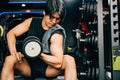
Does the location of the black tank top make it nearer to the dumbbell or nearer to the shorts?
the shorts

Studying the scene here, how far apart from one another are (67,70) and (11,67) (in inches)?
17.0

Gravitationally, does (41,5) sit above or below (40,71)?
above

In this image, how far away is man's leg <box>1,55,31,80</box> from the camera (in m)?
1.89

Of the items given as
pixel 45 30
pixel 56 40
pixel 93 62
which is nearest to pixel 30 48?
pixel 56 40

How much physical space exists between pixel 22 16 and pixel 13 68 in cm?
273

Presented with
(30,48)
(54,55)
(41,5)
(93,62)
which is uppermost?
(41,5)

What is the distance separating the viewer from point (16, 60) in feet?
6.51

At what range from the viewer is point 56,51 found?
6.97ft

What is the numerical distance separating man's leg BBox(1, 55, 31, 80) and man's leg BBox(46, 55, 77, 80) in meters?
0.17

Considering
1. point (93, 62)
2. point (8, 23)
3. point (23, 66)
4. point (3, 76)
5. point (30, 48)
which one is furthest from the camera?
point (8, 23)

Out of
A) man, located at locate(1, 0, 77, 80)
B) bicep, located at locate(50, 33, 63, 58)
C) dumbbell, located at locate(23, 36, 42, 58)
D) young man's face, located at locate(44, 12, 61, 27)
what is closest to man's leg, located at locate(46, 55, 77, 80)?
man, located at locate(1, 0, 77, 80)

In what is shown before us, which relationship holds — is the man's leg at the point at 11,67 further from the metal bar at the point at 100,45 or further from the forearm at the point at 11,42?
the metal bar at the point at 100,45

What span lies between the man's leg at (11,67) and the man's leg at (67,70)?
175mm

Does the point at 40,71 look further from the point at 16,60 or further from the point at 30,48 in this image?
the point at 30,48
